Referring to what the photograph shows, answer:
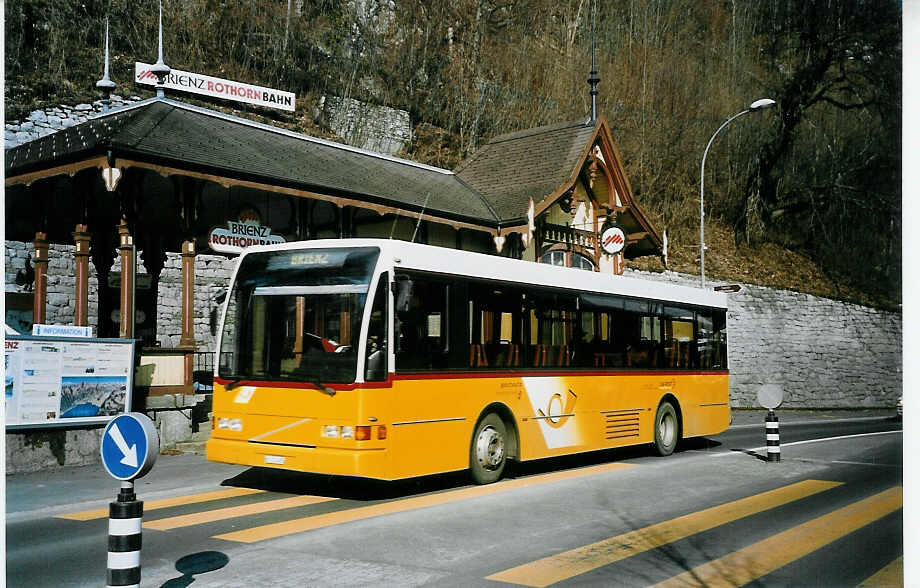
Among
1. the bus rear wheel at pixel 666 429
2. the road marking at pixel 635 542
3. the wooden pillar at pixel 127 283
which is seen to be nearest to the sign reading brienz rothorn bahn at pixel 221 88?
the wooden pillar at pixel 127 283

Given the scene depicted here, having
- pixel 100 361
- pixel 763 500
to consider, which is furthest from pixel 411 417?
pixel 100 361

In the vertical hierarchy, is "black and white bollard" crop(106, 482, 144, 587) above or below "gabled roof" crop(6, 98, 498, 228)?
below

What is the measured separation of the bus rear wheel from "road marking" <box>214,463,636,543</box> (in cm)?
219

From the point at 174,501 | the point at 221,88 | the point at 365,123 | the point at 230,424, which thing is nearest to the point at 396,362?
the point at 230,424

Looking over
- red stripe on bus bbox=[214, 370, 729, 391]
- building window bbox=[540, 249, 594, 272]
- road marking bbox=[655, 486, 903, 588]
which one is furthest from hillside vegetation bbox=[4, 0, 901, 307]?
road marking bbox=[655, 486, 903, 588]

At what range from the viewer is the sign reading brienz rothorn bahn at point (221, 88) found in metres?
33.9

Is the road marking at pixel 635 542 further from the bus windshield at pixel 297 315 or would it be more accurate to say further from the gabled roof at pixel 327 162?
the gabled roof at pixel 327 162

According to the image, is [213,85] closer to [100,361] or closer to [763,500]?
[100,361]

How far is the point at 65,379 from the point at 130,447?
8.51 m

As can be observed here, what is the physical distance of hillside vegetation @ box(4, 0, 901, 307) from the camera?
32156 millimetres

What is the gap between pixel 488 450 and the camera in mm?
11734

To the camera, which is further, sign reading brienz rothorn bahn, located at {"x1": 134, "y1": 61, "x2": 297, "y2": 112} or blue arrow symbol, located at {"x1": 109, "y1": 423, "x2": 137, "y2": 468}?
sign reading brienz rothorn bahn, located at {"x1": 134, "y1": 61, "x2": 297, "y2": 112}

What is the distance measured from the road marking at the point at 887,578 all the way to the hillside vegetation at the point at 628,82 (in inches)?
918

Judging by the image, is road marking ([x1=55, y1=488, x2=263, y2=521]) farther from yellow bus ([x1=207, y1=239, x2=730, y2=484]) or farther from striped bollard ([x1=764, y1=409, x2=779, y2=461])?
striped bollard ([x1=764, y1=409, x2=779, y2=461])
